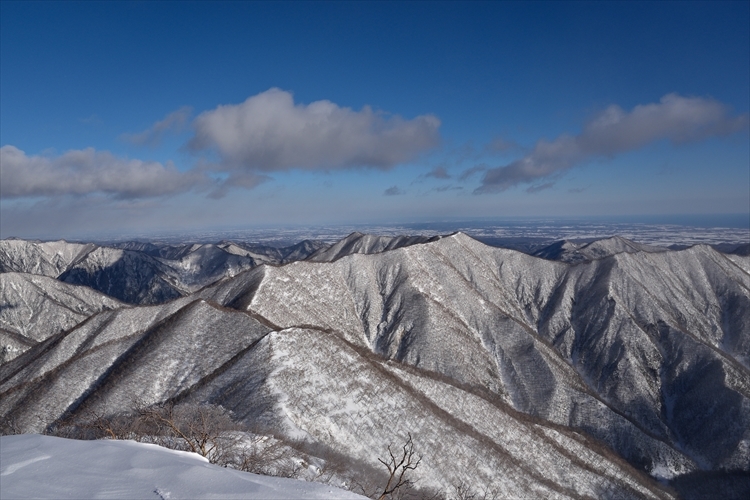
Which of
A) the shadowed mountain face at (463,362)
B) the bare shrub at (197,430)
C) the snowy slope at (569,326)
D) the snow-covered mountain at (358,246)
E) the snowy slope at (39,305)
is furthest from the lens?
the snow-covered mountain at (358,246)

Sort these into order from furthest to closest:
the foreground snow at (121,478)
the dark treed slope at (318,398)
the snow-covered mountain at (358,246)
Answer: the snow-covered mountain at (358,246) → the dark treed slope at (318,398) → the foreground snow at (121,478)

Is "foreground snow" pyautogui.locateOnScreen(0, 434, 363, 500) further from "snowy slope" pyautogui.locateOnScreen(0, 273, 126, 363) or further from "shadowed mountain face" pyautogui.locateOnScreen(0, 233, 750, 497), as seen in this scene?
"snowy slope" pyautogui.locateOnScreen(0, 273, 126, 363)

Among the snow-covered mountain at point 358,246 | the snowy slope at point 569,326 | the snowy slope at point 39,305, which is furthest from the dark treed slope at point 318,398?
the snow-covered mountain at point 358,246

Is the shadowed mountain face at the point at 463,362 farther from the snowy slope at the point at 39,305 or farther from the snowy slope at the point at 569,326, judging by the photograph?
the snowy slope at the point at 39,305

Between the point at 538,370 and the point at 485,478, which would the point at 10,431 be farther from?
the point at 538,370

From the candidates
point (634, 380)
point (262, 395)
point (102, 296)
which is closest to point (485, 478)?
point (262, 395)

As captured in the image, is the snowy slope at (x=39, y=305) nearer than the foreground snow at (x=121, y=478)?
No

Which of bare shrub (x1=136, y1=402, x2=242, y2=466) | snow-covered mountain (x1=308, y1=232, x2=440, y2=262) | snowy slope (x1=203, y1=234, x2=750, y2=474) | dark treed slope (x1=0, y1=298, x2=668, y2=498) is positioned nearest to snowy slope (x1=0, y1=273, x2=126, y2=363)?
snow-covered mountain (x1=308, y1=232, x2=440, y2=262)
